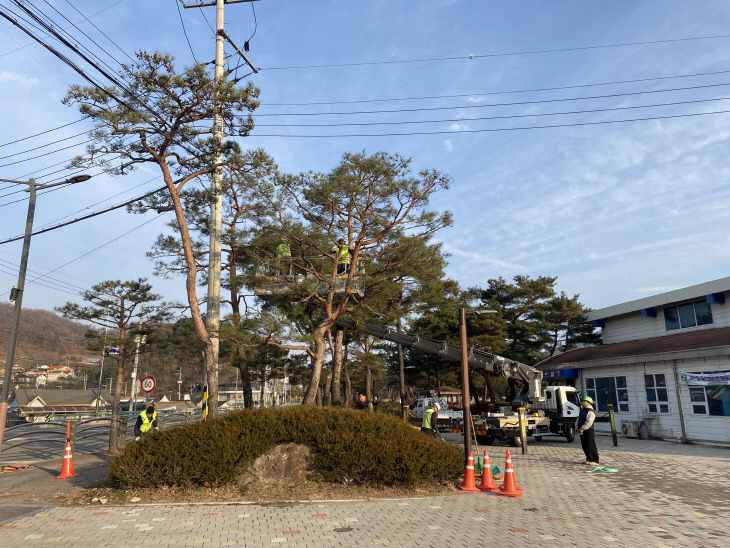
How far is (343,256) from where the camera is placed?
52.5ft

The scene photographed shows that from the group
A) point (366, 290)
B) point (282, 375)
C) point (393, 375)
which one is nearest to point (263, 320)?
point (366, 290)

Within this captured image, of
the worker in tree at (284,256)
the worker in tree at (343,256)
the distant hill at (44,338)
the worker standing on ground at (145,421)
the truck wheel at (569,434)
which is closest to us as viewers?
the worker standing on ground at (145,421)

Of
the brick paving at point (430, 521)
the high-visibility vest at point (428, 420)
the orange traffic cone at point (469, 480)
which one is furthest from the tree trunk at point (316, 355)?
the brick paving at point (430, 521)

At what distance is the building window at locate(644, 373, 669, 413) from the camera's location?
1992cm

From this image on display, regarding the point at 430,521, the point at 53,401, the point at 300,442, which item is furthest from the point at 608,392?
the point at 53,401

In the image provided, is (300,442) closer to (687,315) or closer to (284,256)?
(284,256)

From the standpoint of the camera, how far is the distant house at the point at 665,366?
695 inches

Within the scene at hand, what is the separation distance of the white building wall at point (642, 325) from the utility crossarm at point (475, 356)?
7.03 m

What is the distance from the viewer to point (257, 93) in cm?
1169

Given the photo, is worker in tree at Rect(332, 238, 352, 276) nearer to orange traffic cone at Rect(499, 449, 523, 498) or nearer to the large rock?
the large rock

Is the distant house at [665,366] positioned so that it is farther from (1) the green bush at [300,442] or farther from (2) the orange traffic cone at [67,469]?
(2) the orange traffic cone at [67,469]

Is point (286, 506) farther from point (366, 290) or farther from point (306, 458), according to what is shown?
point (366, 290)

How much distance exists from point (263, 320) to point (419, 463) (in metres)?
6.09

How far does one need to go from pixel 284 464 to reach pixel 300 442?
501mm
